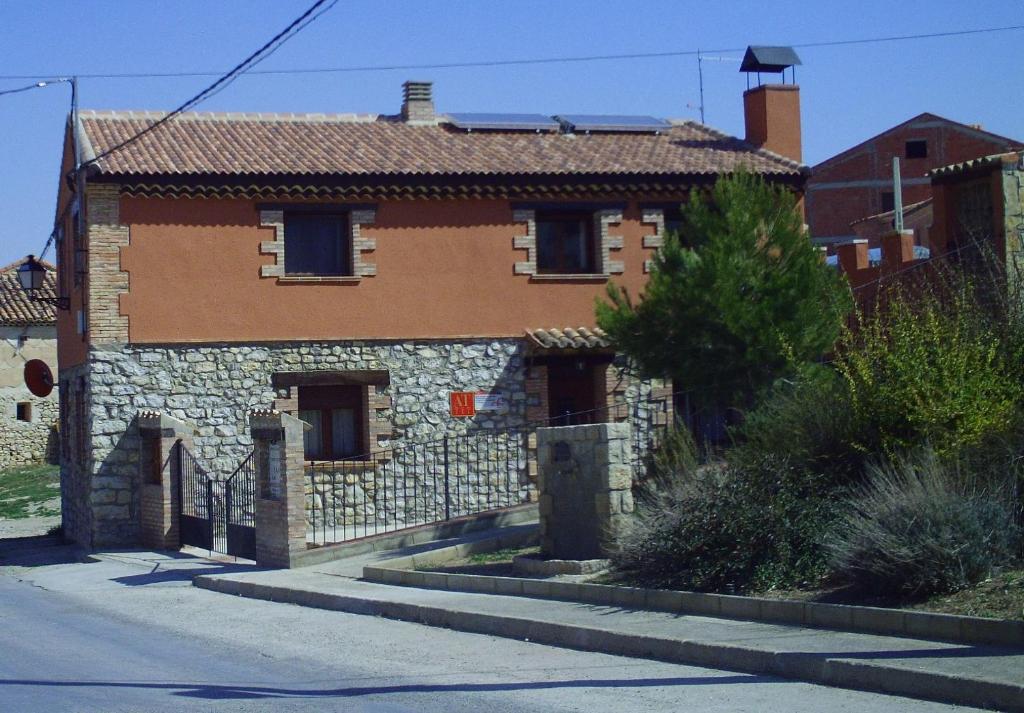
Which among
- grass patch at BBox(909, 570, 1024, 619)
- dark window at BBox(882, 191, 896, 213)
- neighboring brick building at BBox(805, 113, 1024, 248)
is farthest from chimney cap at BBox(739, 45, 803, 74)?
dark window at BBox(882, 191, 896, 213)

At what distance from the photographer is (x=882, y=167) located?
174ft

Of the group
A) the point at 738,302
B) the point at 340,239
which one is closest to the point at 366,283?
the point at 340,239

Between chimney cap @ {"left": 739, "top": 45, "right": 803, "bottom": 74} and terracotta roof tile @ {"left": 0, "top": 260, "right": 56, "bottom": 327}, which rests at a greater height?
chimney cap @ {"left": 739, "top": 45, "right": 803, "bottom": 74}

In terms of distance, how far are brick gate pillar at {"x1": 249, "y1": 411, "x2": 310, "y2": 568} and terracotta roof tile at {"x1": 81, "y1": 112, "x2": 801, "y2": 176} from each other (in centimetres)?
586

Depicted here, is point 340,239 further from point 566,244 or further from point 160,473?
point 160,473

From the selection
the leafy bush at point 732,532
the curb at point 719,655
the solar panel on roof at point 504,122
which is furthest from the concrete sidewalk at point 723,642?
the solar panel on roof at point 504,122

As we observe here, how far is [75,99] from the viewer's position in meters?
22.4

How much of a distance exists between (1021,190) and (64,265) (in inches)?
727

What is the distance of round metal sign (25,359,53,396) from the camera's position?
2394 cm

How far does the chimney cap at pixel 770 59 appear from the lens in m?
27.0

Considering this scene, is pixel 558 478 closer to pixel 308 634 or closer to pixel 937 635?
pixel 308 634

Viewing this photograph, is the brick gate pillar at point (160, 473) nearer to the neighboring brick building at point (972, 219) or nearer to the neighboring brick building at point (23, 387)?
the neighboring brick building at point (972, 219)

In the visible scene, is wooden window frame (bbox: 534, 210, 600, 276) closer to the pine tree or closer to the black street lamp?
the pine tree

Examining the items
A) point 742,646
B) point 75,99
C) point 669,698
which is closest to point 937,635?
point 742,646
